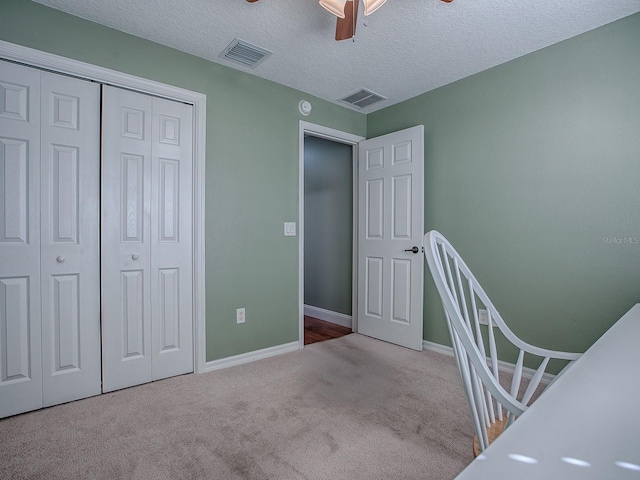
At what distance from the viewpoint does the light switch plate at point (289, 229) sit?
10.0 ft

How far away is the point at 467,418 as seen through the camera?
1877 millimetres

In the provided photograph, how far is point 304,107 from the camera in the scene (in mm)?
3156

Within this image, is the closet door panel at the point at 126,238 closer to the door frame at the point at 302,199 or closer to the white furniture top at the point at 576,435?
the door frame at the point at 302,199

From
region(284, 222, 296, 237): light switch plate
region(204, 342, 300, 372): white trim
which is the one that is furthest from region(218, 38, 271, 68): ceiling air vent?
region(204, 342, 300, 372): white trim

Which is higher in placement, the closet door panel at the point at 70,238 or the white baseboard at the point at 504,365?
the closet door panel at the point at 70,238

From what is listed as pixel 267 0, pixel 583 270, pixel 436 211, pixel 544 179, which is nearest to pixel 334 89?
pixel 267 0

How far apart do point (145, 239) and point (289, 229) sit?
1.21 metres

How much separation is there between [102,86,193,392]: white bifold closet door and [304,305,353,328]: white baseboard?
1965 mm

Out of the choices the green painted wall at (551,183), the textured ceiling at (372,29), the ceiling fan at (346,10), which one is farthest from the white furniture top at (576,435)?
the textured ceiling at (372,29)

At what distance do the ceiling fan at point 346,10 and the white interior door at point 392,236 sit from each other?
133 centimetres

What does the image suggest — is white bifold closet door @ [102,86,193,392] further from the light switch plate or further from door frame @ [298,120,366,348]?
door frame @ [298,120,366,348]

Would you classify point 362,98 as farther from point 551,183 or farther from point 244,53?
point 551,183

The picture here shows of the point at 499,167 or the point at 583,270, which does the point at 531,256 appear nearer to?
the point at 583,270

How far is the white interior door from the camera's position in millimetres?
3066
